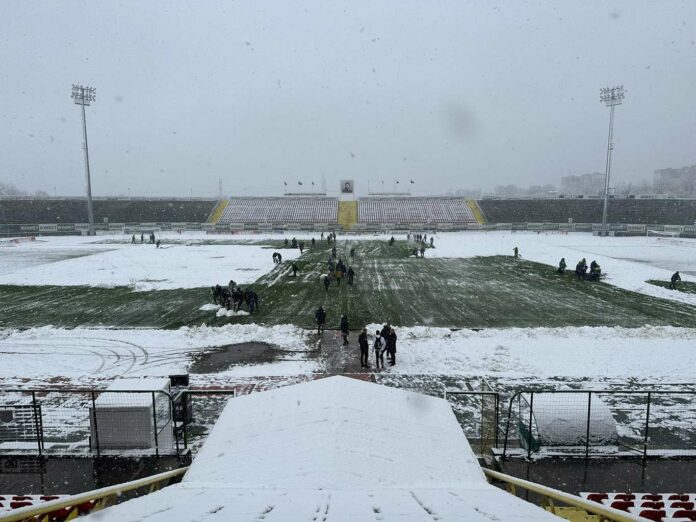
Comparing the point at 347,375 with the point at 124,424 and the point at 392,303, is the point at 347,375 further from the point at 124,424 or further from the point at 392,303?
the point at 392,303

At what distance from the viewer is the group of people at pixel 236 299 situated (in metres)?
20.3

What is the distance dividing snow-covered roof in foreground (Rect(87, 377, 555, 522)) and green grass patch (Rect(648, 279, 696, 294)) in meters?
24.6

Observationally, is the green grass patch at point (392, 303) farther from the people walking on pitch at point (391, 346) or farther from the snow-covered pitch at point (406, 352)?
the people walking on pitch at point (391, 346)

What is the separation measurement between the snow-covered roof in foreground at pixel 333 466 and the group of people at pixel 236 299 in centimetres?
1365

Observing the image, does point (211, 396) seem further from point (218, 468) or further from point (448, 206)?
point (448, 206)

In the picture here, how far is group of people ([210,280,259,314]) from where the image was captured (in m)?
20.3

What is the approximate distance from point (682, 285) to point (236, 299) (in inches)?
975

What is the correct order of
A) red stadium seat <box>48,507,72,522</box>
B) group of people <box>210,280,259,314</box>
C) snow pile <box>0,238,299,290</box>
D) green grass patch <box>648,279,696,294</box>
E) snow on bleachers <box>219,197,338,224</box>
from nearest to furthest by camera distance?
1. red stadium seat <box>48,507,72,522</box>
2. group of people <box>210,280,259,314</box>
3. green grass patch <box>648,279,696,294</box>
4. snow pile <box>0,238,299,290</box>
5. snow on bleachers <box>219,197,338,224</box>

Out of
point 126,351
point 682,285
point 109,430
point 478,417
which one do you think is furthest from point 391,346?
point 682,285

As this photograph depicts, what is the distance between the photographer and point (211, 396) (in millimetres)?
11531

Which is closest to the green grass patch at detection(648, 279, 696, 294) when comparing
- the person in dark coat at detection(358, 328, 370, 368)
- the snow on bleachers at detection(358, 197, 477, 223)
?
the person in dark coat at detection(358, 328, 370, 368)

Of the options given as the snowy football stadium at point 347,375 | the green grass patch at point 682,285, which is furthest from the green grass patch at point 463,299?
the green grass patch at point 682,285

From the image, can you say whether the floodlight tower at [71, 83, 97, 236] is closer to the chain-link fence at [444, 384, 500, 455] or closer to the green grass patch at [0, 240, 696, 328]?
the green grass patch at [0, 240, 696, 328]

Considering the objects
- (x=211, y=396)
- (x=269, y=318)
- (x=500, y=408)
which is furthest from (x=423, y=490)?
(x=269, y=318)
